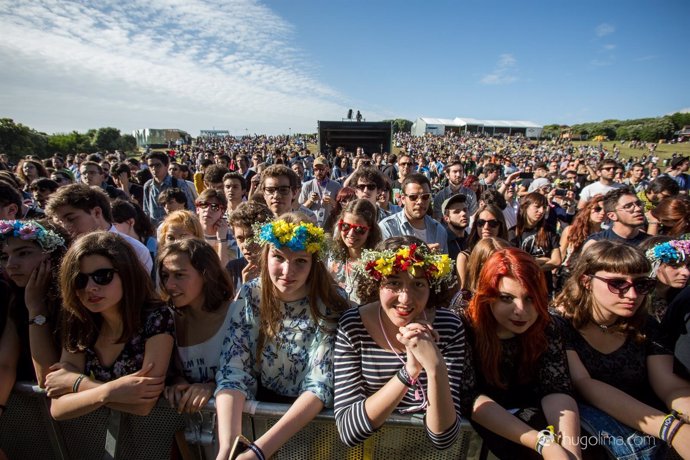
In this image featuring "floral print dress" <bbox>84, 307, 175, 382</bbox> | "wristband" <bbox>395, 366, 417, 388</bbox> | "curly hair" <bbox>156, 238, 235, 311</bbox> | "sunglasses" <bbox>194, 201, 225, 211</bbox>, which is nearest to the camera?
"wristband" <bbox>395, 366, 417, 388</bbox>

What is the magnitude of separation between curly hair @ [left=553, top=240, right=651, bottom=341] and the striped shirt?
107 centimetres

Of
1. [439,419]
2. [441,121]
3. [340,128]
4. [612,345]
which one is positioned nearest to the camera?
[439,419]

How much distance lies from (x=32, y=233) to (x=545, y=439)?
3505mm

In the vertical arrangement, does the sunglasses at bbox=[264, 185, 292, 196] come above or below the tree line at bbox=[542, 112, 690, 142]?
below

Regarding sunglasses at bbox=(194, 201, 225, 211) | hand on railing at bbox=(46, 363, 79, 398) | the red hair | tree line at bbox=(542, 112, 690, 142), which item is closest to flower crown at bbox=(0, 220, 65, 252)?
hand on railing at bbox=(46, 363, 79, 398)

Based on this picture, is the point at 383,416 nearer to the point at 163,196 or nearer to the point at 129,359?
the point at 129,359

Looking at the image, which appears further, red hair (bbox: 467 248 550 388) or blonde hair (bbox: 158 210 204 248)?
blonde hair (bbox: 158 210 204 248)

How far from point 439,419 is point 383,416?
0.96 ft

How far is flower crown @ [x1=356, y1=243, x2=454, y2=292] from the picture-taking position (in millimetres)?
1949

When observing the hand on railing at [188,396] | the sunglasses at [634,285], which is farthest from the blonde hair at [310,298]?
the sunglasses at [634,285]

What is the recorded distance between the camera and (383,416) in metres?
1.79

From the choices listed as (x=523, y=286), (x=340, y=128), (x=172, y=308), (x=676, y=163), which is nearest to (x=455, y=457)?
(x=523, y=286)

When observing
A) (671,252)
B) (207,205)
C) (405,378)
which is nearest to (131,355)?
(405,378)

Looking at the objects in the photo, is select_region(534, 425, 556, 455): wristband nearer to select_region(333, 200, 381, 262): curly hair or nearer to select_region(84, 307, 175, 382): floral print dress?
select_region(333, 200, 381, 262): curly hair
